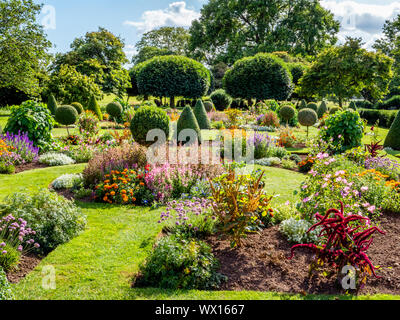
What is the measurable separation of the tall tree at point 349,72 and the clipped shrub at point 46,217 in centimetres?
2348

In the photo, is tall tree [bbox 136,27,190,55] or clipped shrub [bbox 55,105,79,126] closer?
clipped shrub [bbox 55,105,79,126]

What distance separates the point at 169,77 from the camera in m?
29.6

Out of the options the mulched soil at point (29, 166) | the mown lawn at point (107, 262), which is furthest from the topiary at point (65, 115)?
the mown lawn at point (107, 262)

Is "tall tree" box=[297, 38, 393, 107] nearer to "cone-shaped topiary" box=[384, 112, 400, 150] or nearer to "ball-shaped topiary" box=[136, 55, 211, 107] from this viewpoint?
"ball-shaped topiary" box=[136, 55, 211, 107]

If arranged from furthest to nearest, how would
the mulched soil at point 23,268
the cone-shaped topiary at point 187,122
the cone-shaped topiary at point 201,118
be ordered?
the cone-shaped topiary at point 201,118, the cone-shaped topiary at point 187,122, the mulched soil at point 23,268

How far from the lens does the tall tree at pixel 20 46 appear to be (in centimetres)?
1880

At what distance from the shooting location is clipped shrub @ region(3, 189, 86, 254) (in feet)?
14.3

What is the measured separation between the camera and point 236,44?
121ft

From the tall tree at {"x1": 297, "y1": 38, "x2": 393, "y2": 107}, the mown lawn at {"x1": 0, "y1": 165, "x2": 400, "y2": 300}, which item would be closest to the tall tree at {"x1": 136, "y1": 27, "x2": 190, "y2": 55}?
the tall tree at {"x1": 297, "y1": 38, "x2": 393, "y2": 107}

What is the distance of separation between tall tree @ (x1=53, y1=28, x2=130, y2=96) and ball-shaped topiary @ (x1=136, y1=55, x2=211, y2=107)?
10.7 ft

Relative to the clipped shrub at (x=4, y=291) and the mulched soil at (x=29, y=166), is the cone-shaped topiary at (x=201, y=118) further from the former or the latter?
the clipped shrub at (x=4, y=291)
